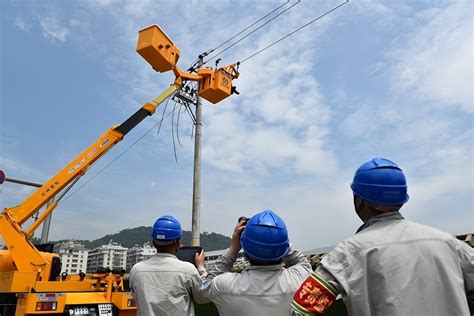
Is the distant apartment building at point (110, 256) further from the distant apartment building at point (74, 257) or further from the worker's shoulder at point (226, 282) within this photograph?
the worker's shoulder at point (226, 282)

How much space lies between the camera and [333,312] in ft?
19.7

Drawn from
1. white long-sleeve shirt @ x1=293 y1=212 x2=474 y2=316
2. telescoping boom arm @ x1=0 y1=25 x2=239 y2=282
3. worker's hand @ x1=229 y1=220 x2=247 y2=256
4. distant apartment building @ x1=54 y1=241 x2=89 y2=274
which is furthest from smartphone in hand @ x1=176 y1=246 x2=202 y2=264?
distant apartment building @ x1=54 y1=241 x2=89 y2=274

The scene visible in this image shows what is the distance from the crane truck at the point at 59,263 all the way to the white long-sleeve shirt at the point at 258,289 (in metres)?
4.44

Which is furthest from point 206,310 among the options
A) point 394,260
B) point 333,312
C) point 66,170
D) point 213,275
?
point 394,260

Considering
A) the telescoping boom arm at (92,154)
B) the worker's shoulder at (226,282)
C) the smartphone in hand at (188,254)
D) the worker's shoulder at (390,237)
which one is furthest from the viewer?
the telescoping boom arm at (92,154)

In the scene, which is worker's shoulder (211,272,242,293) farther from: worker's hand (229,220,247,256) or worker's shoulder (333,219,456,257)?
worker's shoulder (333,219,456,257)

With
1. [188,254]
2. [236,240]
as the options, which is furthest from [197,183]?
[236,240]

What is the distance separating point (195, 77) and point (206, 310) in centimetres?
569

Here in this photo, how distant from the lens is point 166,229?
11.7ft

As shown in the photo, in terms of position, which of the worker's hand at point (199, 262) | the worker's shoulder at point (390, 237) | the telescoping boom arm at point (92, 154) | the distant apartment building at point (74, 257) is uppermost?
the distant apartment building at point (74, 257)

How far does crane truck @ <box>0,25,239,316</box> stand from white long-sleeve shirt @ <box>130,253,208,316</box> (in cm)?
328

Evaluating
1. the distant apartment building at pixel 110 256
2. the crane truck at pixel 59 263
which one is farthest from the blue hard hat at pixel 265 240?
the distant apartment building at pixel 110 256

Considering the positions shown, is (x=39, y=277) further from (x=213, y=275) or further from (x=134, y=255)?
(x=134, y=255)

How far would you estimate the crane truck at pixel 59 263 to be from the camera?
6.00 meters
